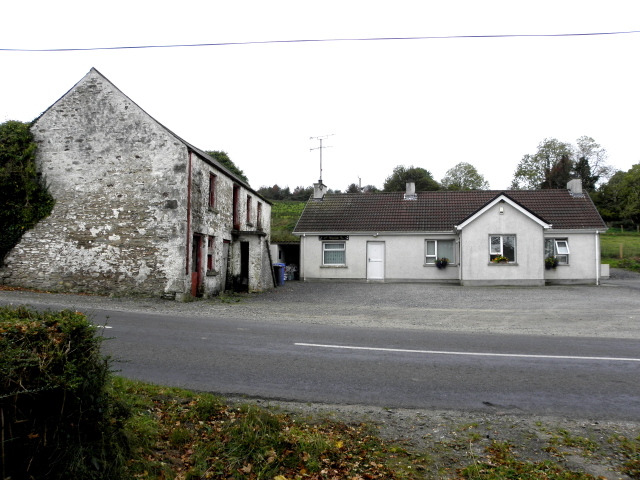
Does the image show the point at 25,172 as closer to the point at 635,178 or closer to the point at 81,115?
the point at 81,115

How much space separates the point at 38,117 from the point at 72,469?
19127mm

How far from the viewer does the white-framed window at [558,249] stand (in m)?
27.3

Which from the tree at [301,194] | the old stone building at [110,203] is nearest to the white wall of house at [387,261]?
the old stone building at [110,203]

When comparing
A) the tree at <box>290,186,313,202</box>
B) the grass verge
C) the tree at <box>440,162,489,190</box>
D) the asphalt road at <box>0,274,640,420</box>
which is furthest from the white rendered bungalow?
the tree at <box>290,186,313,202</box>

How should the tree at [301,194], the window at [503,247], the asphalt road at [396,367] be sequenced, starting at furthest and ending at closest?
the tree at [301,194] < the window at [503,247] < the asphalt road at [396,367]

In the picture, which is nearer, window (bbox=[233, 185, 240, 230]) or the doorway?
the doorway

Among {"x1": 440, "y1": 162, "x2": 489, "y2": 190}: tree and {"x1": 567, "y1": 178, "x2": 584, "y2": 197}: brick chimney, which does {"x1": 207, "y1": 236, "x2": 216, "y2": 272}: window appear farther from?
{"x1": 440, "y1": 162, "x2": 489, "y2": 190}: tree

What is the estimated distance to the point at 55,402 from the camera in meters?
2.91

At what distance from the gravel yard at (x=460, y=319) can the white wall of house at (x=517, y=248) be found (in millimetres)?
1514

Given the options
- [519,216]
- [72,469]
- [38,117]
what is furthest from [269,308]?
[519,216]

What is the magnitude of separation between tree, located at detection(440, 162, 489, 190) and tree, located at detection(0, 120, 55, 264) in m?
61.2

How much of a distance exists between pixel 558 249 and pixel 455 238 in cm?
577

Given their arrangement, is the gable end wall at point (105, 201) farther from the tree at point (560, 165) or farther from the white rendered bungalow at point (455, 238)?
the tree at point (560, 165)

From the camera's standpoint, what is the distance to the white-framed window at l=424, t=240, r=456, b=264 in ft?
92.4
